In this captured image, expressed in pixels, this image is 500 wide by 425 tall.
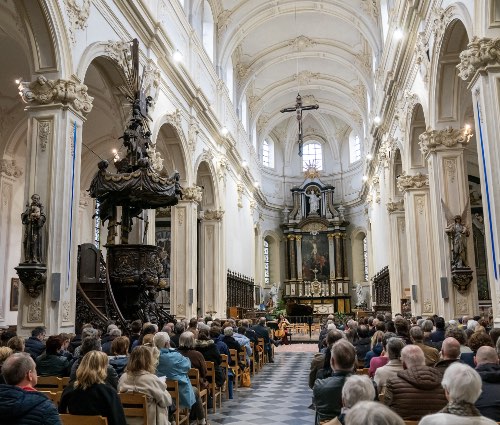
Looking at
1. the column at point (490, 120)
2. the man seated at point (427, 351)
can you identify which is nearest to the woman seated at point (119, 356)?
the man seated at point (427, 351)

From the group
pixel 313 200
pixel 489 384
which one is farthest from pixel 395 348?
pixel 313 200

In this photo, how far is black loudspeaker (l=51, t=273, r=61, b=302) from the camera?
8758 mm

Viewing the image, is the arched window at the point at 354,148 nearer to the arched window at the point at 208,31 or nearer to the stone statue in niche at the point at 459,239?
the arched window at the point at 208,31

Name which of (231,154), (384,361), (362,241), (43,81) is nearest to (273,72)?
(231,154)

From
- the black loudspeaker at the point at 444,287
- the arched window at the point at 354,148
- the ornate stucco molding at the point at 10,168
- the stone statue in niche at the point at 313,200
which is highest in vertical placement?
the arched window at the point at 354,148

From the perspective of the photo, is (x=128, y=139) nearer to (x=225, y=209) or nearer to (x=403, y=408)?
(x=403, y=408)

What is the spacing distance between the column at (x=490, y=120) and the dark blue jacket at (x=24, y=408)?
6727mm

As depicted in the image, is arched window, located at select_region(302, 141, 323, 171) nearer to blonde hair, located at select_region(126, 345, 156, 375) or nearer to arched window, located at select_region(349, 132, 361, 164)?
arched window, located at select_region(349, 132, 361, 164)

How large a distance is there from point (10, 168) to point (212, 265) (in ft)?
27.2

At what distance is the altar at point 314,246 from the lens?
34031 millimetres

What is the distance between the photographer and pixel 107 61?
12000 millimetres

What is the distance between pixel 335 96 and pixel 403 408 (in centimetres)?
2998

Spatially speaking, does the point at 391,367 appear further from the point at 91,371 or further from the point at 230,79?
the point at 230,79

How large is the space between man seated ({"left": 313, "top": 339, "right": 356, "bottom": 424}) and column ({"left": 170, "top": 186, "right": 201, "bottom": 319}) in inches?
503
